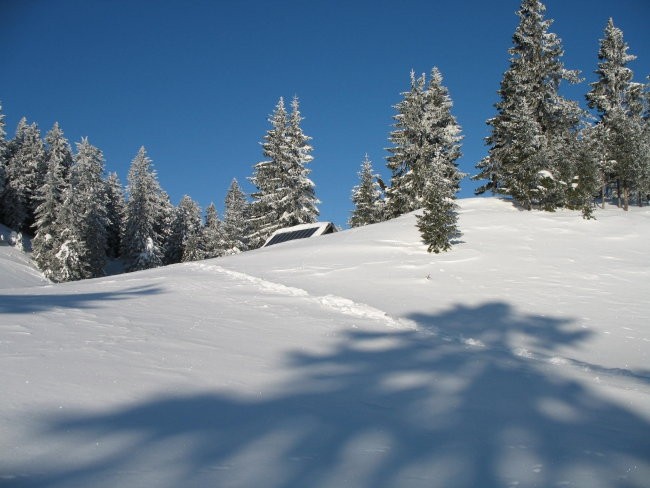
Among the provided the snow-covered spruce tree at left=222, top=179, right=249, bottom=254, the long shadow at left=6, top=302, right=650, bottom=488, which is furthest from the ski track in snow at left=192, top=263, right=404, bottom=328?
the snow-covered spruce tree at left=222, top=179, right=249, bottom=254

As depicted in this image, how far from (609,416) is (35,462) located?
545 centimetres

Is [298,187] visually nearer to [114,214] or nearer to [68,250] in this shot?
[68,250]

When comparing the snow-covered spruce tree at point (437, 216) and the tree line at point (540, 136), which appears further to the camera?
the tree line at point (540, 136)

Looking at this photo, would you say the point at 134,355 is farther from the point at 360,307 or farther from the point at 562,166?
the point at 562,166

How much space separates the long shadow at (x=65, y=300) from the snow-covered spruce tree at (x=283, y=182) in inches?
971

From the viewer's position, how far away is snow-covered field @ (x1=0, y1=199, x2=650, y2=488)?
3285 millimetres

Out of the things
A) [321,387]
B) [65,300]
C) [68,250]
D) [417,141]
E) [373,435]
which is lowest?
[373,435]

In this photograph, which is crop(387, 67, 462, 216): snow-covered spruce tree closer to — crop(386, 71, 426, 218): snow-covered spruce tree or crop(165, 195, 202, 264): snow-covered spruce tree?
crop(386, 71, 426, 218): snow-covered spruce tree

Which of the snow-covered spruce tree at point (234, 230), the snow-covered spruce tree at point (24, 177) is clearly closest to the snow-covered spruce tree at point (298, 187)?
the snow-covered spruce tree at point (234, 230)

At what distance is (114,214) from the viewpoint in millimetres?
55312

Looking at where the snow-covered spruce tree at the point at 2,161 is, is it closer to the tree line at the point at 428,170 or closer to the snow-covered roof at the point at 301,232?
the tree line at the point at 428,170

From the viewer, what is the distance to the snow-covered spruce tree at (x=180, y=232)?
58594 millimetres

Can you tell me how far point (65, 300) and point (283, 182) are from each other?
27982 mm

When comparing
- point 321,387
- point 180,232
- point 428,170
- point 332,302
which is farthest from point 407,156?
point 180,232
